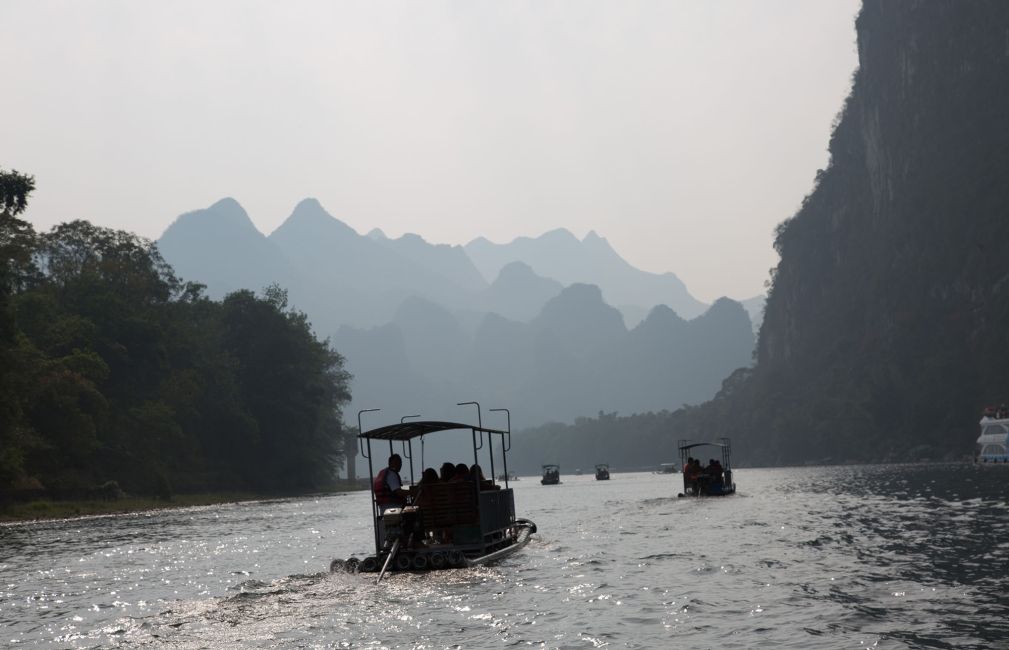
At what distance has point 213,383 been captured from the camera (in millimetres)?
123125

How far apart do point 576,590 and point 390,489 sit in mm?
9209

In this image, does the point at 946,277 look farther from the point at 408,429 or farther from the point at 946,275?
the point at 408,429

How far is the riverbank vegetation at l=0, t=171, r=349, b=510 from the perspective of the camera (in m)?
79.7

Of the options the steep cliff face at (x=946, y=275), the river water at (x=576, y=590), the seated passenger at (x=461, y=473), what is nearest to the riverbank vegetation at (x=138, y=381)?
the river water at (x=576, y=590)

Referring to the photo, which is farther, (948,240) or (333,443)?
(948,240)

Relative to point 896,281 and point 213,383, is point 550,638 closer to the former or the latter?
point 213,383

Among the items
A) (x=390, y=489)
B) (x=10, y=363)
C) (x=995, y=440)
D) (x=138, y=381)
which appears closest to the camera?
(x=390, y=489)

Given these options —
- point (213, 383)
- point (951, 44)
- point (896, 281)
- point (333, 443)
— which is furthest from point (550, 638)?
point (951, 44)

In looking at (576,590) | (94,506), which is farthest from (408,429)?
(94,506)

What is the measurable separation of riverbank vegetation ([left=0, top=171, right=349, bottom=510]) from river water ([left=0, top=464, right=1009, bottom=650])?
33.0 meters

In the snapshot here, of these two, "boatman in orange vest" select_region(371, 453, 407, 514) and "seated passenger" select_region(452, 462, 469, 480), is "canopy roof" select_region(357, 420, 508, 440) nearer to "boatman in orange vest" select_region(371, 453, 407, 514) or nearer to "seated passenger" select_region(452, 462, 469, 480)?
"boatman in orange vest" select_region(371, 453, 407, 514)

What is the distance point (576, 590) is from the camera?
26.9 meters

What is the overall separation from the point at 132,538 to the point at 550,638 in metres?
36.5

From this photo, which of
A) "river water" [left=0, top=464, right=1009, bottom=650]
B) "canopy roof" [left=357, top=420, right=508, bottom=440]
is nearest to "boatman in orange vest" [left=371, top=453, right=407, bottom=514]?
"canopy roof" [left=357, top=420, right=508, bottom=440]
